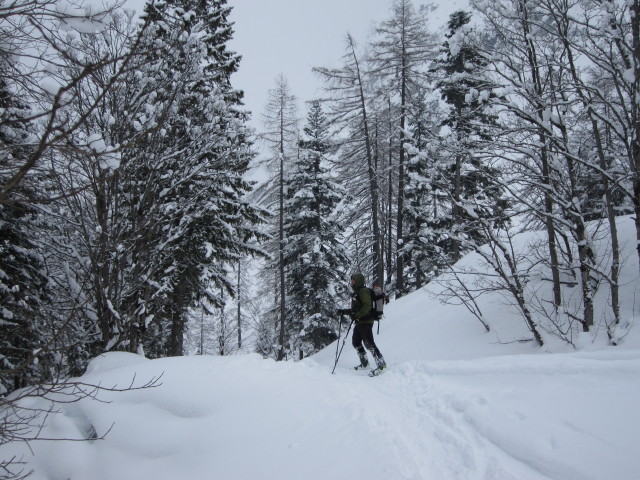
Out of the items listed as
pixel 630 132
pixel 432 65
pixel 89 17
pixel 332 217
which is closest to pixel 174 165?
pixel 89 17

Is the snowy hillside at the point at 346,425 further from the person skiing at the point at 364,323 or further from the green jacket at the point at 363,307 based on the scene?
the green jacket at the point at 363,307

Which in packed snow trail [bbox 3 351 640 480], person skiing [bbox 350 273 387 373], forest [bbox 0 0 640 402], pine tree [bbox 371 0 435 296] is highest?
pine tree [bbox 371 0 435 296]

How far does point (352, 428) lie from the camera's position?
3.29 metres

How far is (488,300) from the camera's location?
27.0 feet

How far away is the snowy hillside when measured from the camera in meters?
2.71

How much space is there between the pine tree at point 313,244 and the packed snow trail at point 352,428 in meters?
11.9

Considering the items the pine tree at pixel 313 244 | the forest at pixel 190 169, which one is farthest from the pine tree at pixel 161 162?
the pine tree at pixel 313 244

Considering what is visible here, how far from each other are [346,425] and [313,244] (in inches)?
520

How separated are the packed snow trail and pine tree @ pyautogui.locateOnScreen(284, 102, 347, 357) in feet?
39.1

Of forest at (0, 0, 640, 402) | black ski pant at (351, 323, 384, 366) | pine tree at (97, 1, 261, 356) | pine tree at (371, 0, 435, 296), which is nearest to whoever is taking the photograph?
forest at (0, 0, 640, 402)

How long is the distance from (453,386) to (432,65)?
52.5ft

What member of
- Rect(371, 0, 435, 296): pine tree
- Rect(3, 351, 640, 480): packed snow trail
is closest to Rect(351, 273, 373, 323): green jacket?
Rect(3, 351, 640, 480): packed snow trail

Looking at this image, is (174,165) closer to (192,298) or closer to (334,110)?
(192,298)

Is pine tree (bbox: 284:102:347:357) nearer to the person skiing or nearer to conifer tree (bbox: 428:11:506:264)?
conifer tree (bbox: 428:11:506:264)
